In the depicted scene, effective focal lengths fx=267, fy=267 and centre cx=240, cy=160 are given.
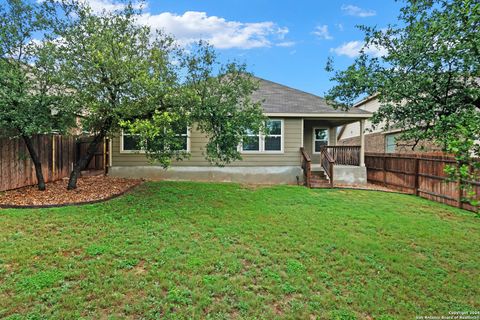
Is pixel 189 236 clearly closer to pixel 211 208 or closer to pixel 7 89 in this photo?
pixel 211 208

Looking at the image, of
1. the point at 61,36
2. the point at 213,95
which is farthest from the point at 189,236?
the point at 61,36

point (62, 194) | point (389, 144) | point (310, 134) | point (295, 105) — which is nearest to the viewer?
point (62, 194)

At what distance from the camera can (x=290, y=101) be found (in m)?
12.3

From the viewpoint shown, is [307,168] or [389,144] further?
[389,144]

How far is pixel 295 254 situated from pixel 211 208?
3023 mm

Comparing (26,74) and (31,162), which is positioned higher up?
(26,74)

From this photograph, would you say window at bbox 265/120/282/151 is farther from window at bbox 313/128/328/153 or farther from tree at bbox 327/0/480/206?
tree at bbox 327/0/480/206

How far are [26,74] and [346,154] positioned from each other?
42.1 feet

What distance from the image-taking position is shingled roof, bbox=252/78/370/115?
11.5 meters

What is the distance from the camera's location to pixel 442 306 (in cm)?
332

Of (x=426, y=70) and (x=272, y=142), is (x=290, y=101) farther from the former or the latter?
(x=426, y=70)

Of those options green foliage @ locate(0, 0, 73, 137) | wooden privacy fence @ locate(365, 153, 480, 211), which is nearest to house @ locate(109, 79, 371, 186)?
wooden privacy fence @ locate(365, 153, 480, 211)

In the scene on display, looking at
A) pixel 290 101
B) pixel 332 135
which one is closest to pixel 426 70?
pixel 290 101

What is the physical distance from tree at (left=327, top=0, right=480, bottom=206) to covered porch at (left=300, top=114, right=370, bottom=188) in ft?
18.3
